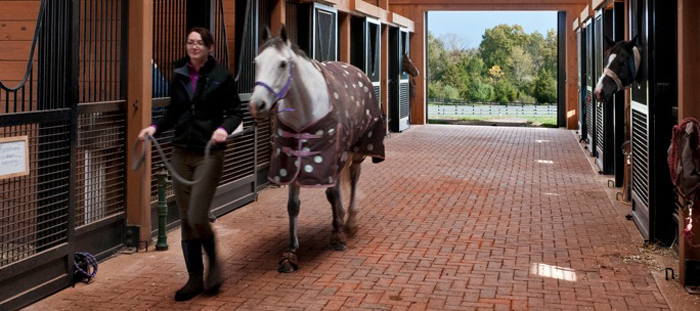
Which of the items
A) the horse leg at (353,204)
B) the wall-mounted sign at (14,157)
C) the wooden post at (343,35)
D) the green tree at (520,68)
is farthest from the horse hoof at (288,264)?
the green tree at (520,68)

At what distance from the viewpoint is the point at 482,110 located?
25031 mm

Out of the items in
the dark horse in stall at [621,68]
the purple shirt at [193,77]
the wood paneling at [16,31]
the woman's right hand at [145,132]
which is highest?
the wood paneling at [16,31]

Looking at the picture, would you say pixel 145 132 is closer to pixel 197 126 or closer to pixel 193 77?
pixel 197 126

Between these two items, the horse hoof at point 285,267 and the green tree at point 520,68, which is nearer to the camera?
the horse hoof at point 285,267

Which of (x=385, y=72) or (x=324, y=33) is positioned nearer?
(x=324, y=33)

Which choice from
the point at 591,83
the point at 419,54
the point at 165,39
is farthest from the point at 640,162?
the point at 419,54

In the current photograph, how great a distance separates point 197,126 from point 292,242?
1423mm

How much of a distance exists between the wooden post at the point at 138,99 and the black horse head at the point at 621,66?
3.96 meters

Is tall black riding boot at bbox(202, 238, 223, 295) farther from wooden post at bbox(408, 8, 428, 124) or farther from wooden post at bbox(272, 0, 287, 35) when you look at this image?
wooden post at bbox(408, 8, 428, 124)

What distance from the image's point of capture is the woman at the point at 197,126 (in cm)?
443

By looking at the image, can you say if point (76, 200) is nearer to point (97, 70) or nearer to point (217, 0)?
point (97, 70)

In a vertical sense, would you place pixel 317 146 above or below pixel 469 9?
below

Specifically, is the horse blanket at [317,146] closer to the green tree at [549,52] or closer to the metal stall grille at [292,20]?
the metal stall grille at [292,20]

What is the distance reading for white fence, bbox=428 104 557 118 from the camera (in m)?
24.0
